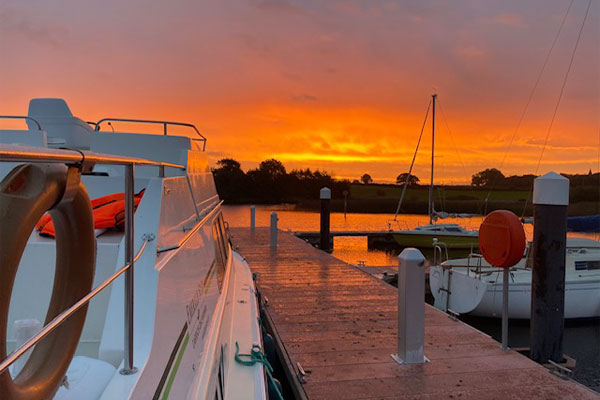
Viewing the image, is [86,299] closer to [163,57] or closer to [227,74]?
[163,57]

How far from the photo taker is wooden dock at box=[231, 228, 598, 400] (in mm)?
3859

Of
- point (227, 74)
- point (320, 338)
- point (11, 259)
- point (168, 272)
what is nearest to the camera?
point (11, 259)

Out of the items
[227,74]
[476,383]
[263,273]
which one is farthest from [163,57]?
[476,383]

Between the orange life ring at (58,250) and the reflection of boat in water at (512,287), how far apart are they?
29.9ft

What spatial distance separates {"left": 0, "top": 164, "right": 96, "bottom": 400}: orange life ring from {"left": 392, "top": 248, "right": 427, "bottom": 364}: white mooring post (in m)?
3.37

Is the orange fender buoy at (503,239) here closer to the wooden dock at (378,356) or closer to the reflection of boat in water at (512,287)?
the wooden dock at (378,356)

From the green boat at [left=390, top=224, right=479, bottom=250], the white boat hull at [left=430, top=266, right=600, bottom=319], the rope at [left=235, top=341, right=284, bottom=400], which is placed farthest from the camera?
the green boat at [left=390, top=224, right=479, bottom=250]

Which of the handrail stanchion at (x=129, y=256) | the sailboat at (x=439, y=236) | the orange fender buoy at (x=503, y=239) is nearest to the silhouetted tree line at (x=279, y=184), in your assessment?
the sailboat at (x=439, y=236)

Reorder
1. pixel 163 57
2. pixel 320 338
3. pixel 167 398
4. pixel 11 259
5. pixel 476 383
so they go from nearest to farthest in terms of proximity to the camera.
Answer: pixel 11 259 → pixel 167 398 → pixel 476 383 → pixel 320 338 → pixel 163 57

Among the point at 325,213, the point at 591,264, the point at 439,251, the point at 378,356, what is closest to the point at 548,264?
the point at 378,356

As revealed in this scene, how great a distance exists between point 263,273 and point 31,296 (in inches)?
271

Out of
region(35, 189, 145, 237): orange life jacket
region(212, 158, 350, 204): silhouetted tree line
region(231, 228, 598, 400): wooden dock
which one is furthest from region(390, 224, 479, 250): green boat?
region(212, 158, 350, 204): silhouetted tree line

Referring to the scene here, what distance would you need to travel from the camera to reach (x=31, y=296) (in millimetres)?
2406

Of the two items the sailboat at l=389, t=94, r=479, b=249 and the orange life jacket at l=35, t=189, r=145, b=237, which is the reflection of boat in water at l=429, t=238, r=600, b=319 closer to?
the orange life jacket at l=35, t=189, r=145, b=237
